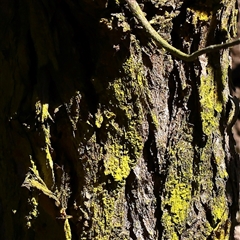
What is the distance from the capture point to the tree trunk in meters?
1.21

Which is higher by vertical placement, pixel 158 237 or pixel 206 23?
pixel 206 23

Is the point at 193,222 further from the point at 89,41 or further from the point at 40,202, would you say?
the point at 89,41

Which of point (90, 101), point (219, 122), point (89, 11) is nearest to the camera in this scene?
point (89, 11)

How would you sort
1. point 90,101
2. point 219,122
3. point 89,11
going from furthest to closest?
point 219,122 → point 90,101 → point 89,11

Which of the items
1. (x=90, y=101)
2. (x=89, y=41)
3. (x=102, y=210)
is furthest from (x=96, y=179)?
(x=89, y=41)

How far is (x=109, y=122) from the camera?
4.06 feet

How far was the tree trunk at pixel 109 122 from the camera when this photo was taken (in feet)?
3.98

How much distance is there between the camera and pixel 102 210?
127cm

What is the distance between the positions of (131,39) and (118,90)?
12cm

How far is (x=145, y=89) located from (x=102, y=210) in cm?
31

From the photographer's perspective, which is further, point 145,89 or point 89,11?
point 145,89

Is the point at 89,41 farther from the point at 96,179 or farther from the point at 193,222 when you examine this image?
the point at 193,222

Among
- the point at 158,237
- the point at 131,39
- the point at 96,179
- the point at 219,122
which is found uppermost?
the point at 131,39

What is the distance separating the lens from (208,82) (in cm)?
131
